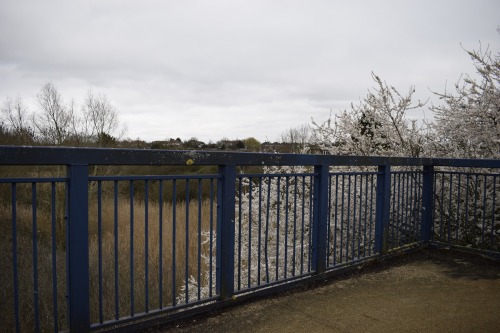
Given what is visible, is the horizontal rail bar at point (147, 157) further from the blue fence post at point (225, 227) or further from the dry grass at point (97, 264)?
the dry grass at point (97, 264)

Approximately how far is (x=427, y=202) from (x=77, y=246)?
4.97m

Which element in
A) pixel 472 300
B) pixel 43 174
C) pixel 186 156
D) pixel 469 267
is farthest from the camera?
pixel 43 174

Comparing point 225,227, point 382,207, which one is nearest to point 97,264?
point 382,207

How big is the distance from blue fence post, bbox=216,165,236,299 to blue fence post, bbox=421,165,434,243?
142 inches

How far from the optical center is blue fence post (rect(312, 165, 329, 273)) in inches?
165

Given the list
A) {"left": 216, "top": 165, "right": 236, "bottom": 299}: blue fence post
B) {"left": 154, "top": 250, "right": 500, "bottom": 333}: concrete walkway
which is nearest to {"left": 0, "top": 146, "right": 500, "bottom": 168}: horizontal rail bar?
{"left": 216, "top": 165, "right": 236, "bottom": 299}: blue fence post

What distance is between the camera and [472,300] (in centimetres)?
383

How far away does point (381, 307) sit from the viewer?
3.65 m

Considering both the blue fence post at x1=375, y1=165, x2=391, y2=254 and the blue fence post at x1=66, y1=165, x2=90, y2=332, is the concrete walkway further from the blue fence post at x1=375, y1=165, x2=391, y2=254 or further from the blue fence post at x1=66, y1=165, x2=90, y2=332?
the blue fence post at x1=66, y1=165, x2=90, y2=332

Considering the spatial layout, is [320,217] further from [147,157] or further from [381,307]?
[147,157]

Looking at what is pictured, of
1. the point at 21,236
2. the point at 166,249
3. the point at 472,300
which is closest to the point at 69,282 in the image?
the point at 472,300

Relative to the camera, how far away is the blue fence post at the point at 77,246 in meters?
2.56

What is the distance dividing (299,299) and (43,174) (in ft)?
44.0

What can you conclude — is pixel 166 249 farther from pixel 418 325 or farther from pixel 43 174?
pixel 418 325
